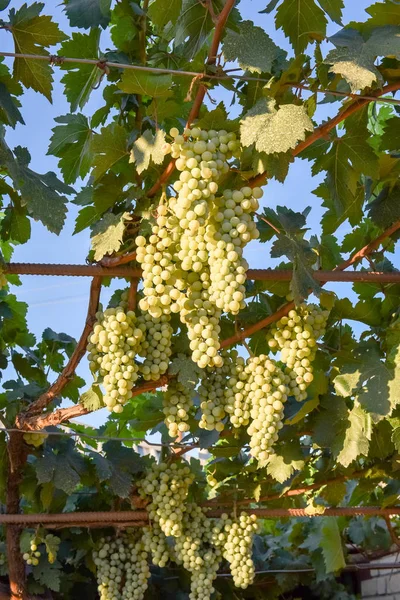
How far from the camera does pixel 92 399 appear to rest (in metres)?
2.42

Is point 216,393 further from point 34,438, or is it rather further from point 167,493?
point 34,438

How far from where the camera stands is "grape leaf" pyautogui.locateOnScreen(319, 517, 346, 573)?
407 cm

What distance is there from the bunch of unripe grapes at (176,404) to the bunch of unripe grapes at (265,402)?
0.78ft

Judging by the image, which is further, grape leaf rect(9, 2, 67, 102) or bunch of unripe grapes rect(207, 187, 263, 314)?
grape leaf rect(9, 2, 67, 102)

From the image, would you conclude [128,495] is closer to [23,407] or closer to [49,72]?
[23,407]

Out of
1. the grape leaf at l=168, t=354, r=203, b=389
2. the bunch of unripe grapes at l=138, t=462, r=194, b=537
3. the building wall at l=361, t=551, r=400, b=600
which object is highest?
the grape leaf at l=168, t=354, r=203, b=389

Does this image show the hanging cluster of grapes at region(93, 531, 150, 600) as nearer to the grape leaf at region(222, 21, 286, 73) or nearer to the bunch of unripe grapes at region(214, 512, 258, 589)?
the bunch of unripe grapes at region(214, 512, 258, 589)

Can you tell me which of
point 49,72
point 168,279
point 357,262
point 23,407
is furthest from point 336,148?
point 23,407

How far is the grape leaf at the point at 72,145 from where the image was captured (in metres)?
2.48

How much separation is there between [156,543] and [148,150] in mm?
1949

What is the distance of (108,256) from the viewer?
2203mm

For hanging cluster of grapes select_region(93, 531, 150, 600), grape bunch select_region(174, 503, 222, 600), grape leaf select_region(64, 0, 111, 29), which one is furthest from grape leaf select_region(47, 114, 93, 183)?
hanging cluster of grapes select_region(93, 531, 150, 600)

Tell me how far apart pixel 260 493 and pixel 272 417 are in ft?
4.40

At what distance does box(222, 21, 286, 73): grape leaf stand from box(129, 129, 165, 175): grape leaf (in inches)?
10.3
